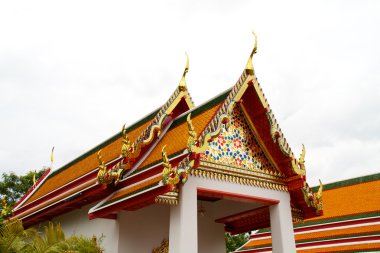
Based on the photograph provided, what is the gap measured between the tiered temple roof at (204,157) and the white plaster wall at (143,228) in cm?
39

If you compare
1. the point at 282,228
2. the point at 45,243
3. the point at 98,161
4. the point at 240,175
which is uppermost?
the point at 98,161

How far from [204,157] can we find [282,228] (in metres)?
2.11

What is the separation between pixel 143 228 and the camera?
7875mm

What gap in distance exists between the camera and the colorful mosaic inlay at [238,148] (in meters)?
7.18

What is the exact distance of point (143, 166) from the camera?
293 inches

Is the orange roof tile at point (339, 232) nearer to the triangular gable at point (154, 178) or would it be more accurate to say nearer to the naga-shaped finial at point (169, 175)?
the triangular gable at point (154, 178)

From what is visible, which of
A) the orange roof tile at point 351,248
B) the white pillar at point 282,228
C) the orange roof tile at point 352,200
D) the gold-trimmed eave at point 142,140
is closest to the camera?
the white pillar at point 282,228

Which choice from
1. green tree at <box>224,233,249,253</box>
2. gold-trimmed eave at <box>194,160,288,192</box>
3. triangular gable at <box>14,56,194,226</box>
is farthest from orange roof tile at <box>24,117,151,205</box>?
green tree at <box>224,233,249,253</box>

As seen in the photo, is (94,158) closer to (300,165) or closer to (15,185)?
(300,165)

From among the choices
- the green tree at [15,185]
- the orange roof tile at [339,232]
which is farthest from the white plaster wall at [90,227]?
the green tree at [15,185]

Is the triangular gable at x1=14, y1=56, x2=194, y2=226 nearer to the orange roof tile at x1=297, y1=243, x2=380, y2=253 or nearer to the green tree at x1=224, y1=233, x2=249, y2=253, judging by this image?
the orange roof tile at x1=297, y1=243, x2=380, y2=253

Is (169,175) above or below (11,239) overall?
above

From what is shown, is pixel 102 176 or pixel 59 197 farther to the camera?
pixel 59 197

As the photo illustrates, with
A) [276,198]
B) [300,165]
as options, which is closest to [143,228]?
[276,198]
